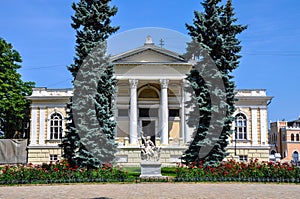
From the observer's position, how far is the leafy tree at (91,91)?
19141mm

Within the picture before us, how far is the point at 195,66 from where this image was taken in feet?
68.7

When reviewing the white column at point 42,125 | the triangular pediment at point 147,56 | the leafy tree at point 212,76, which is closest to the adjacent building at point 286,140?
the triangular pediment at point 147,56

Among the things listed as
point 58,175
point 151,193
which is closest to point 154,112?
point 58,175

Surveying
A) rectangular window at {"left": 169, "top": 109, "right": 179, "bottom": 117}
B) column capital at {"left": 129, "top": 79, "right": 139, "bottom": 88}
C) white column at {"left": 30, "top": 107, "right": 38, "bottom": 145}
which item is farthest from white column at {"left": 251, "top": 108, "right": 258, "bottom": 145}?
white column at {"left": 30, "top": 107, "right": 38, "bottom": 145}

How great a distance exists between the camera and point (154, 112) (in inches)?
1559

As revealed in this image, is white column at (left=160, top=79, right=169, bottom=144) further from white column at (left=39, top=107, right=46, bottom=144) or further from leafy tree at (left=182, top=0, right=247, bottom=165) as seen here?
leafy tree at (left=182, top=0, right=247, bottom=165)

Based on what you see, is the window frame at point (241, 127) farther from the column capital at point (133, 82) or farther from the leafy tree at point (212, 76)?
the leafy tree at point (212, 76)

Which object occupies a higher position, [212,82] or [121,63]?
[121,63]

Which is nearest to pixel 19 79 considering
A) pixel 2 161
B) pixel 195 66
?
pixel 2 161

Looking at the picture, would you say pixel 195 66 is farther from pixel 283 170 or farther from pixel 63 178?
pixel 63 178

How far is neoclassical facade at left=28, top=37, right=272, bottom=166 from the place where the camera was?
34688mm

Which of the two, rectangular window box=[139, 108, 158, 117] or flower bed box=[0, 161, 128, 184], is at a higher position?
rectangular window box=[139, 108, 158, 117]

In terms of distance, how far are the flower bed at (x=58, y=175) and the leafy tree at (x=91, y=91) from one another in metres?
1.29

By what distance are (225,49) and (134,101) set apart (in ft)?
52.6
